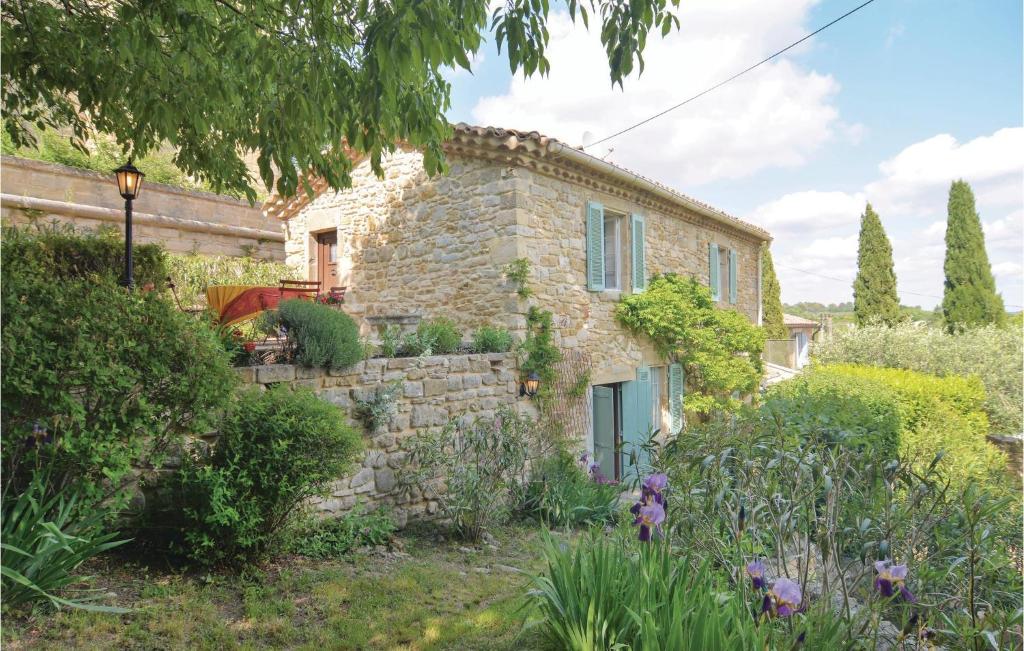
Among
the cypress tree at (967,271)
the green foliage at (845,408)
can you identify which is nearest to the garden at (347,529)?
the green foliage at (845,408)

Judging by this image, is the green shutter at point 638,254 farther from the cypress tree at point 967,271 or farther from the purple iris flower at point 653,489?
the cypress tree at point 967,271

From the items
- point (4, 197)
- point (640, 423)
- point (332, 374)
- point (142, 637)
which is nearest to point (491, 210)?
point (332, 374)

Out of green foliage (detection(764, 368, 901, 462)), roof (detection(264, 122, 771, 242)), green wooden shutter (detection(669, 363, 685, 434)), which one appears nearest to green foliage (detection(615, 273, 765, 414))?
green wooden shutter (detection(669, 363, 685, 434))

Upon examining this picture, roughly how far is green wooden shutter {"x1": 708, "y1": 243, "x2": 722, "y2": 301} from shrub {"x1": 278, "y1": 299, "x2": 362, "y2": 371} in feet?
29.7

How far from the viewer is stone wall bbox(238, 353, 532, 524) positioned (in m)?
4.98

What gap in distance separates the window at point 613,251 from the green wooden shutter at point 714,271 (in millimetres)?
3558

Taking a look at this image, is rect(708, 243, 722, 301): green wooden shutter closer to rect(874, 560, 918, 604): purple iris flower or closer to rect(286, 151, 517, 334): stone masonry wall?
rect(286, 151, 517, 334): stone masonry wall

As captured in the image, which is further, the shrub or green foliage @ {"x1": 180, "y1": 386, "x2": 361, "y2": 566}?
the shrub

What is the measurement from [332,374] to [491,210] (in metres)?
3.54

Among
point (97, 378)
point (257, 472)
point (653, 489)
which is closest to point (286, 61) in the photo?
point (97, 378)

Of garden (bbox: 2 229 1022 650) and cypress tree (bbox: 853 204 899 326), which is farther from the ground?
cypress tree (bbox: 853 204 899 326)

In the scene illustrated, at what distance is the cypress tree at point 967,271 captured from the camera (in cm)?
1733

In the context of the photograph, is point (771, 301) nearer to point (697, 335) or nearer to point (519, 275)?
point (697, 335)

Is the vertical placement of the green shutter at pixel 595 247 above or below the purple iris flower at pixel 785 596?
above
